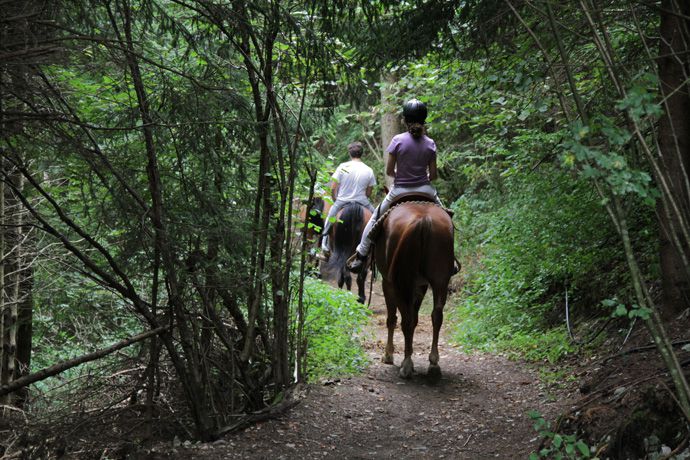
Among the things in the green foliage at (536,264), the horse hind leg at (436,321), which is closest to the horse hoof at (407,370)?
the horse hind leg at (436,321)

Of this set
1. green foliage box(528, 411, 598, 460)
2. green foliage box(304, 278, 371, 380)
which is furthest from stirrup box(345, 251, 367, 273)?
green foliage box(528, 411, 598, 460)

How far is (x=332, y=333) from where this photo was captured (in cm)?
779

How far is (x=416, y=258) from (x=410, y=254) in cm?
8

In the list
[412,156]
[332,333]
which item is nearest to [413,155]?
[412,156]

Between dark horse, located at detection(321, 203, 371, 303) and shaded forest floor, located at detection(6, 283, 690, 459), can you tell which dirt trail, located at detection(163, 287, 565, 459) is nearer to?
shaded forest floor, located at detection(6, 283, 690, 459)

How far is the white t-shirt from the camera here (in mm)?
11422

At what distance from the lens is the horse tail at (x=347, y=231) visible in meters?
11.5

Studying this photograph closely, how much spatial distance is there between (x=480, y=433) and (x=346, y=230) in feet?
20.9

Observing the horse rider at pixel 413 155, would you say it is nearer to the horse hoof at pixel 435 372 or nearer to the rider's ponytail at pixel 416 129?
the rider's ponytail at pixel 416 129

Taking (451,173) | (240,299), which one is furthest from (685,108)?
(451,173)

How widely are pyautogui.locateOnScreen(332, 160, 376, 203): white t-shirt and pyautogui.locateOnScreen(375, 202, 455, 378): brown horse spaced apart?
404cm

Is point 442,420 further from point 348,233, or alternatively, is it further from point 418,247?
point 348,233

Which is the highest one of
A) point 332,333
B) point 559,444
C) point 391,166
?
point 391,166

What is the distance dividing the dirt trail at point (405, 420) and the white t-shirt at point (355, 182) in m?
4.40
